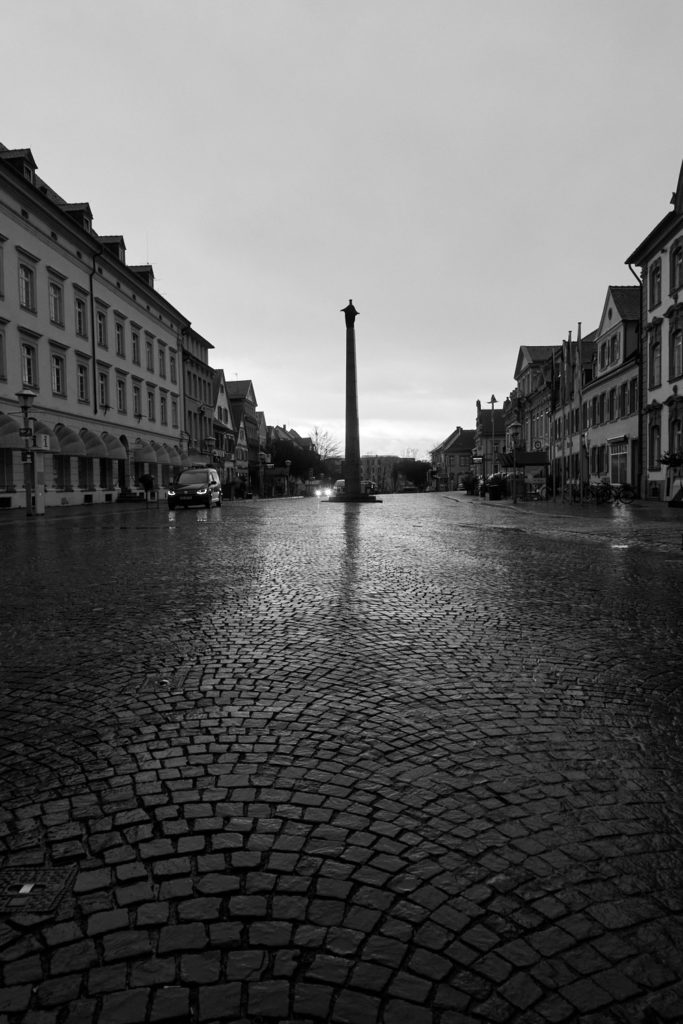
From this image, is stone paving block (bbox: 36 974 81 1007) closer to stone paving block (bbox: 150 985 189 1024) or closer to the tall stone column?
stone paving block (bbox: 150 985 189 1024)

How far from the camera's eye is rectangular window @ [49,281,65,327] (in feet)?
107

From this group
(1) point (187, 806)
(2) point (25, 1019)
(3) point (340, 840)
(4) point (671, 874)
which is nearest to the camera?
(2) point (25, 1019)

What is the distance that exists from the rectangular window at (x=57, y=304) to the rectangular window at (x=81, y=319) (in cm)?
181

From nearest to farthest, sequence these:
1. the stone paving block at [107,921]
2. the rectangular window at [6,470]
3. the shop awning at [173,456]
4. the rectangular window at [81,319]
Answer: the stone paving block at [107,921], the rectangular window at [6,470], the rectangular window at [81,319], the shop awning at [173,456]

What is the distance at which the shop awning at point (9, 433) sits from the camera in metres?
25.7

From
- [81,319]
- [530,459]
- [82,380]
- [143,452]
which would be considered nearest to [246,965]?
[82,380]

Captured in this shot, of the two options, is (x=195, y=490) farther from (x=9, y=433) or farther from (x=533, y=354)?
(x=533, y=354)

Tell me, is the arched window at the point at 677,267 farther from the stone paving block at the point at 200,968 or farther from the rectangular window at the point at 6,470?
the stone paving block at the point at 200,968

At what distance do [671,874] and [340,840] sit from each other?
1.01 metres

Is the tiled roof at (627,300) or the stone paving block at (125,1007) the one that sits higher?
the tiled roof at (627,300)

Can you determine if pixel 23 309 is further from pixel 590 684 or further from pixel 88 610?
pixel 590 684

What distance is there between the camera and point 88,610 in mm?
6520

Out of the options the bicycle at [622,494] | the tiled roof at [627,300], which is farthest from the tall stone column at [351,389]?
the tiled roof at [627,300]

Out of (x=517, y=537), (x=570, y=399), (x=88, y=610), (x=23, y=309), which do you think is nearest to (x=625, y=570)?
(x=517, y=537)
